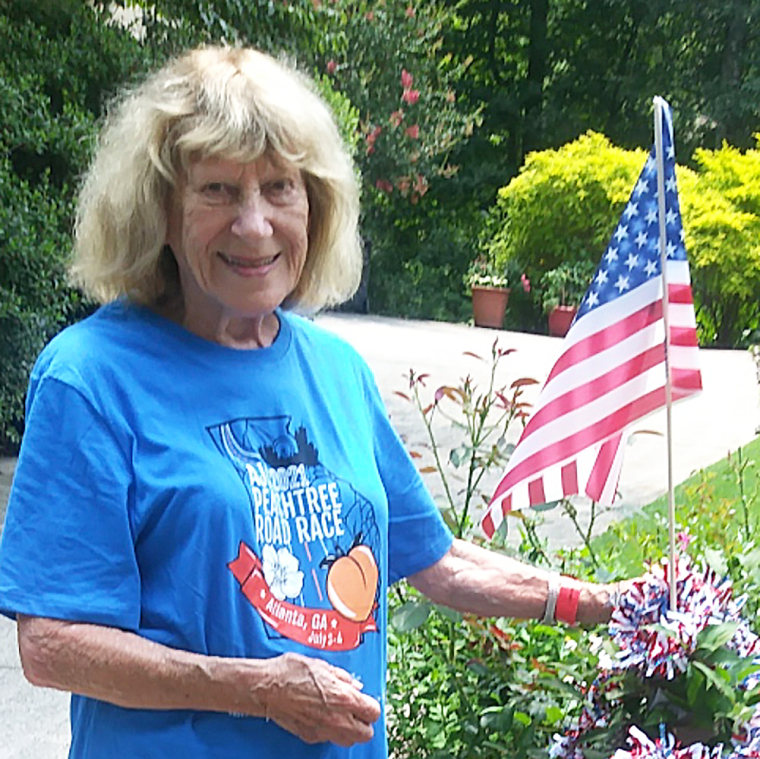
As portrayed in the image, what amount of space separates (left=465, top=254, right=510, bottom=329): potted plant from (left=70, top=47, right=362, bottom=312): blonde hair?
1198 cm

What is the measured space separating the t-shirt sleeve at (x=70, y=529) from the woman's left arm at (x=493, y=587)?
617 millimetres

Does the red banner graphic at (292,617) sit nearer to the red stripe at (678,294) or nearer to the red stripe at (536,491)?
the red stripe at (536,491)

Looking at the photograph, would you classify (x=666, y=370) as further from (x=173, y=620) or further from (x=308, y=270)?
(x=173, y=620)

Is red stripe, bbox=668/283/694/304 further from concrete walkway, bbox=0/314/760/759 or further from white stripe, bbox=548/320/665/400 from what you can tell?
concrete walkway, bbox=0/314/760/759

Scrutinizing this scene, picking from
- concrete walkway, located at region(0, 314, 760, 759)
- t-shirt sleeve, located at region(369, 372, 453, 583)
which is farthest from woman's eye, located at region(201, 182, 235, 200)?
concrete walkway, located at region(0, 314, 760, 759)

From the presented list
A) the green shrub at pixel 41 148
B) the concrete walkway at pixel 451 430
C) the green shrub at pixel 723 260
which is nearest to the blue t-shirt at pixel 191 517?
the concrete walkway at pixel 451 430

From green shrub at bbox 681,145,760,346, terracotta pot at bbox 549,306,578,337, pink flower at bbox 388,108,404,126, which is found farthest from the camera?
terracotta pot at bbox 549,306,578,337

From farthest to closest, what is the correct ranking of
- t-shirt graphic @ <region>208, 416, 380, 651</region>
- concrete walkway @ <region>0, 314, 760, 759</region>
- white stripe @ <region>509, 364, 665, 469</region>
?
concrete walkway @ <region>0, 314, 760, 759</region>
white stripe @ <region>509, 364, 665, 469</region>
t-shirt graphic @ <region>208, 416, 380, 651</region>

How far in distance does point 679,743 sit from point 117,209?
102cm

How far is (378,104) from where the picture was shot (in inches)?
463

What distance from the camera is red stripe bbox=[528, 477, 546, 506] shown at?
1.66m

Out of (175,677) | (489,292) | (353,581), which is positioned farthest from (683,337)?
(489,292)

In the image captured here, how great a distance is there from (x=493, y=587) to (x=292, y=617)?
476 millimetres

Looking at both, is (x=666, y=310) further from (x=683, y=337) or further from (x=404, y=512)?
(x=404, y=512)
